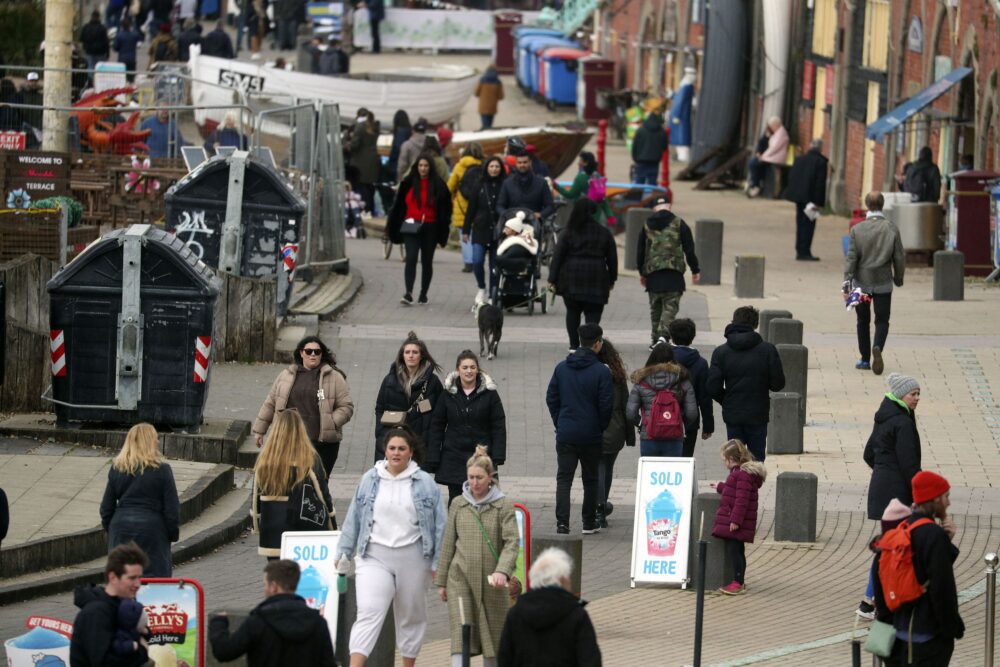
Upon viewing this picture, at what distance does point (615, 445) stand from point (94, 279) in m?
4.18

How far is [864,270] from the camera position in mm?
19688

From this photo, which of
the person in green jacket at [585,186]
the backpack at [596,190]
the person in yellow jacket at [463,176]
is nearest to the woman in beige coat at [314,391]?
the person in yellow jacket at [463,176]

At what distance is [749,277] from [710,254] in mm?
1435

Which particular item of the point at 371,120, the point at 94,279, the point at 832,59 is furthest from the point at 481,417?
the point at 832,59

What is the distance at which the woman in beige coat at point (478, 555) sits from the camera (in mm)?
10656

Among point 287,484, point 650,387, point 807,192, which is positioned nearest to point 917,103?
point 807,192

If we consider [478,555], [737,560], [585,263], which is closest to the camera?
[478,555]

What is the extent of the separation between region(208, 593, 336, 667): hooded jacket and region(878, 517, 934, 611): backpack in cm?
288

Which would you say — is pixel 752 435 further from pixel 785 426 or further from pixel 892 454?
pixel 892 454

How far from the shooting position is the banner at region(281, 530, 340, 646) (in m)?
10.9

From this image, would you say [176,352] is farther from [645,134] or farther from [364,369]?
[645,134]

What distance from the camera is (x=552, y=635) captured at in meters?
8.48

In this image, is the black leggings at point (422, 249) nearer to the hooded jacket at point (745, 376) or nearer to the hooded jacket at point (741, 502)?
the hooded jacket at point (745, 376)

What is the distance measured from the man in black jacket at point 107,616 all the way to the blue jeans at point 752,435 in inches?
277
